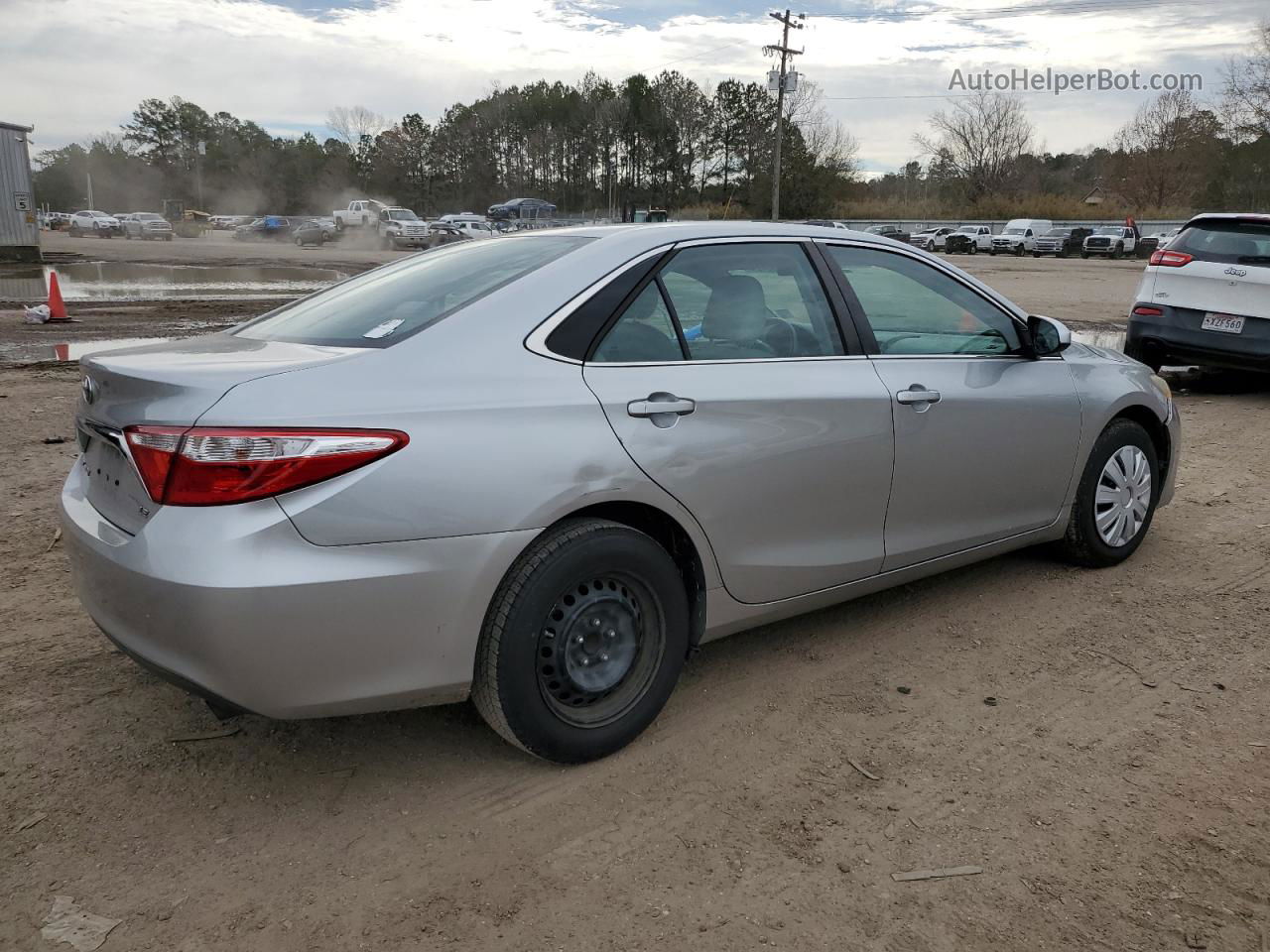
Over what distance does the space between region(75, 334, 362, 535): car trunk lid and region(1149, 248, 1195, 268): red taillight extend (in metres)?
8.89

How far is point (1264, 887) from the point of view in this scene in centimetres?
242

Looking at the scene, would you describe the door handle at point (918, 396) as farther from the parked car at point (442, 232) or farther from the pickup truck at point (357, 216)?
the pickup truck at point (357, 216)

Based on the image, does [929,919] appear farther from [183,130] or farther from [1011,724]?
[183,130]

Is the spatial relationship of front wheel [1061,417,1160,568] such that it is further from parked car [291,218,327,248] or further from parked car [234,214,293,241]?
parked car [234,214,293,241]

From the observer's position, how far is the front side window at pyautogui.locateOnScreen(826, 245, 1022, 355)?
3709 millimetres

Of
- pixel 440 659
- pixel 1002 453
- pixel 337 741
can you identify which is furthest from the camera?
pixel 1002 453

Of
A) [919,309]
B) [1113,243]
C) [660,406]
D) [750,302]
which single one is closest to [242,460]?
[660,406]

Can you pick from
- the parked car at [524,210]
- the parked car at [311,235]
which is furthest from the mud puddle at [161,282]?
the parked car at [524,210]

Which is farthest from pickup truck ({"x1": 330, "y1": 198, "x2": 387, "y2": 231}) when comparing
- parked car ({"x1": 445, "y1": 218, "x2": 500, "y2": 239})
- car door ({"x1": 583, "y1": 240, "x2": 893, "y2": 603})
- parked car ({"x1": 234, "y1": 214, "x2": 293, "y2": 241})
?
car door ({"x1": 583, "y1": 240, "x2": 893, "y2": 603})

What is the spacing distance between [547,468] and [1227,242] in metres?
8.78

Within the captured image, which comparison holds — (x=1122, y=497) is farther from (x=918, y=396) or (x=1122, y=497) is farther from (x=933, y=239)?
(x=933, y=239)

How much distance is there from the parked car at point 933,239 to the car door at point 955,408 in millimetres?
50641

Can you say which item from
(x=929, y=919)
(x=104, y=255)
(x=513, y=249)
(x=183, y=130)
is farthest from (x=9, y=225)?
(x=183, y=130)

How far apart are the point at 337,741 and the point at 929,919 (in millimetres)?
1806
